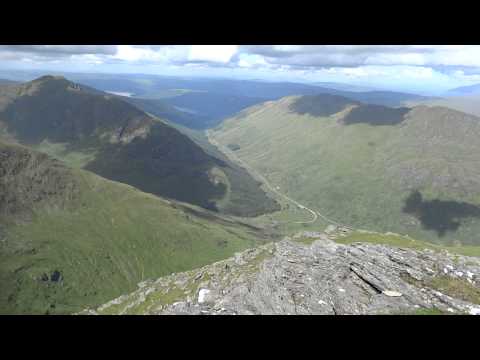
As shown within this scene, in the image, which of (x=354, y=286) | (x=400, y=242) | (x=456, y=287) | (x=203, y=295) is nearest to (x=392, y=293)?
(x=354, y=286)

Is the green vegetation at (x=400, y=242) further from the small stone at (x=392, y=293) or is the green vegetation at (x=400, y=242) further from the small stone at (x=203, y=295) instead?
the small stone at (x=392, y=293)

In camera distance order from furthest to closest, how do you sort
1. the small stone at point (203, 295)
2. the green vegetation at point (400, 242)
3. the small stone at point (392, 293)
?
the green vegetation at point (400, 242)
the small stone at point (203, 295)
the small stone at point (392, 293)

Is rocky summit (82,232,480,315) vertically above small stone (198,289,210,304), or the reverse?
rocky summit (82,232,480,315)

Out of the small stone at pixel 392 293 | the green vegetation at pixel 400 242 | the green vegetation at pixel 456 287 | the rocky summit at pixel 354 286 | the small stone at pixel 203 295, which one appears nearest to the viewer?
the rocky summit at pixel 354 286

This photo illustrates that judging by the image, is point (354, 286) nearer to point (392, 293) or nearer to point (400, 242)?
point (392, 293)

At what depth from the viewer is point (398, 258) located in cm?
4603

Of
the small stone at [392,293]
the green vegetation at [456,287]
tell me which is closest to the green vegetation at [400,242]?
the green vegetation at [456,287]

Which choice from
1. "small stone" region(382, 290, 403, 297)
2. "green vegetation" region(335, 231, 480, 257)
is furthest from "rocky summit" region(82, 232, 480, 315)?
"green vegetation" region(335, 231, 480, 257)

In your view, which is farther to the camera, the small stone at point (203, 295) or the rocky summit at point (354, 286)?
Answer: the small stone at point (203, 295)

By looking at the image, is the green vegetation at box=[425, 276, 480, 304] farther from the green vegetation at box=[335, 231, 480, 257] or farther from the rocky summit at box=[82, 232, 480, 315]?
the green vegetation at box=[335, 231, 480, 257]

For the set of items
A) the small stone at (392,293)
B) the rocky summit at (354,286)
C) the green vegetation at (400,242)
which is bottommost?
the green vegetation at (400,242)
